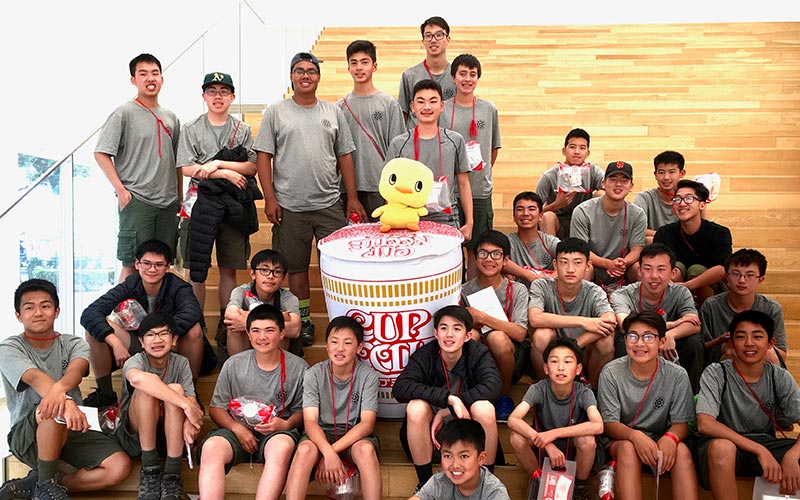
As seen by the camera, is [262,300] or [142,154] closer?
[262,300]

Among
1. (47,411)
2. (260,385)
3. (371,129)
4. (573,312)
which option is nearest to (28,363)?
(47,411)

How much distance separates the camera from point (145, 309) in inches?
164

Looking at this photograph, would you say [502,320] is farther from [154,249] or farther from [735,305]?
[154,249]

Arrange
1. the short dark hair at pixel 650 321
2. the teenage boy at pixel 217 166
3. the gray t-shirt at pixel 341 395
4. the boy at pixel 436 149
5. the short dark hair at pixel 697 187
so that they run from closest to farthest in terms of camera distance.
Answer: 1. the short dark hair at pixel 650 321
2. the gray t-shirt at pixel 341 395
3. the boy at pixel 436 149
4. the teenage boy at pixel 217 166
5. the short dark hair at pixel 697 187

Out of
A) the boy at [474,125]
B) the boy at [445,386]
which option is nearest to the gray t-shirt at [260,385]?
the boy at [445,386]

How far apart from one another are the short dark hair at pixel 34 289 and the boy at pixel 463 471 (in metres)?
1.72

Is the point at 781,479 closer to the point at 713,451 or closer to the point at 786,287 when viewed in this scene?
the point at 713,451

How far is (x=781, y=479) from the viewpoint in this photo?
3.46 m

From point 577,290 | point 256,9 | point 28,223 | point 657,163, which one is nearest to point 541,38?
point 256,9

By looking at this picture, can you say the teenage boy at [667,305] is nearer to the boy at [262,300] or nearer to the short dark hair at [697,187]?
the short dark hair at [697,187]

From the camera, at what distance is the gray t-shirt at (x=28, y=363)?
3758mm

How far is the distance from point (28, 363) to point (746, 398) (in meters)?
2.80

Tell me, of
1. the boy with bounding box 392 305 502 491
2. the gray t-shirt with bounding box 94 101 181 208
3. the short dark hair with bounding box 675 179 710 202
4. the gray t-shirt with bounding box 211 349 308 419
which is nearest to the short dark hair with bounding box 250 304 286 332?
the gray t-shirt with bounding box 211 349 308 419

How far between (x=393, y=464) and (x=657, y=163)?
7.25 ft
